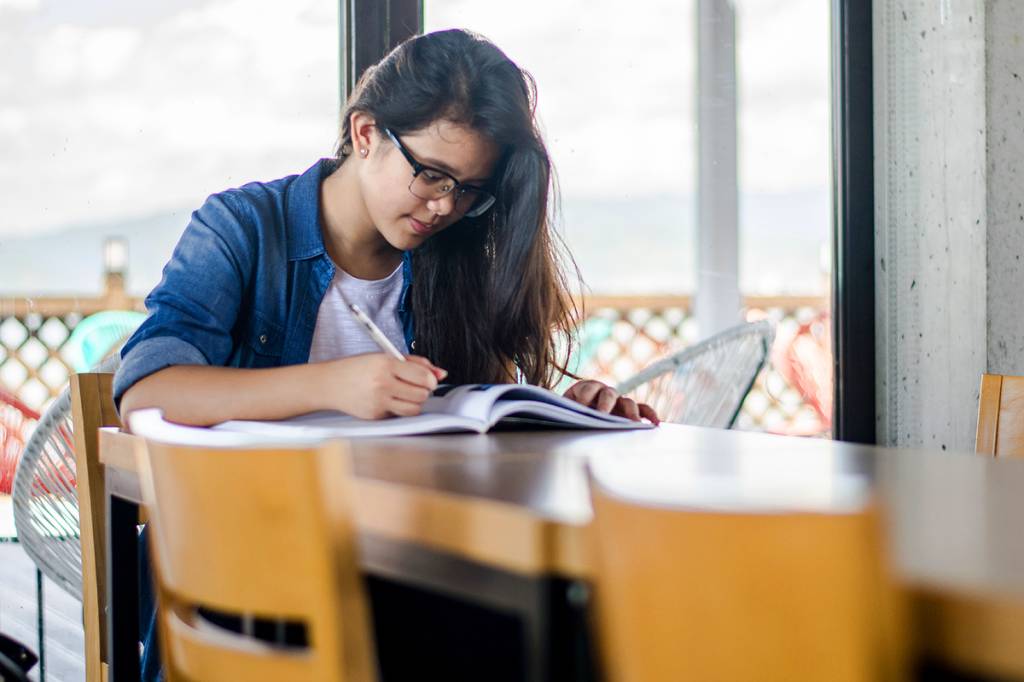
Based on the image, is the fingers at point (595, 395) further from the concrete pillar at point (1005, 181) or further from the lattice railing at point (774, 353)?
the concrete pillar at point (1005, 181)

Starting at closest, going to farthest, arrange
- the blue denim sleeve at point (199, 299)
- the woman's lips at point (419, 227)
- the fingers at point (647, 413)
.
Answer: the blue denim sleeve at point (199, 299), the fingers at point (647, 413), the woman's lips at point (419, 227)

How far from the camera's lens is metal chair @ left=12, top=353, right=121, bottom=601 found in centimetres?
148

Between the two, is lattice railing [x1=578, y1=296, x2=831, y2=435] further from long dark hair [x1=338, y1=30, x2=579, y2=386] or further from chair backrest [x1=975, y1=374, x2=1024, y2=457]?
chair backrest [x1=975, y1=374, x2=1024, y2=457]

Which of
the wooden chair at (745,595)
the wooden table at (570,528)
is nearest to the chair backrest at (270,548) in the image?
the wooden table at (570,528)

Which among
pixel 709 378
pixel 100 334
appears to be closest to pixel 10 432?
pixel 100 334

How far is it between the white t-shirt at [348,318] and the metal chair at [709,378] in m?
0.52

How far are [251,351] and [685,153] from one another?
1312 millimetres

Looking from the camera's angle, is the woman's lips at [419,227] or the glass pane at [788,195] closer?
the woman's lips at [419,227]

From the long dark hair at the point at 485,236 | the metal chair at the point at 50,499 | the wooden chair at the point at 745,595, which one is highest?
the long dark hair at the point at 485,236

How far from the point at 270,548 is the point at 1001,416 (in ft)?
3.44

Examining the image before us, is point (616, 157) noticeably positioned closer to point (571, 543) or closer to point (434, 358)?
point (434, 358)

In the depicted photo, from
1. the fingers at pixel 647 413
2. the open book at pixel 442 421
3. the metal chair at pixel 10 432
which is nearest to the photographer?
the open book at pixel 442 421

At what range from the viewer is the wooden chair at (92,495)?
49.5 inches

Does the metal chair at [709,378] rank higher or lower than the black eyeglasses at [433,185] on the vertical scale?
lower
